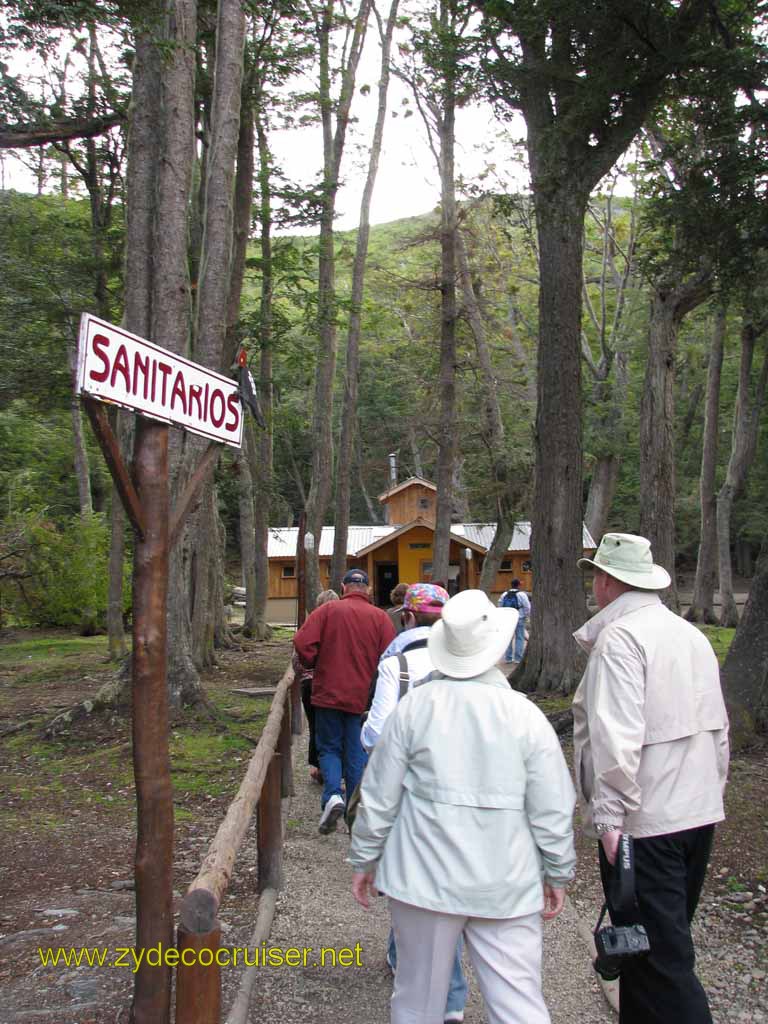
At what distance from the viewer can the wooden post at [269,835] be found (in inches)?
199

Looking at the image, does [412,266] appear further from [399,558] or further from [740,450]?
[740,450]

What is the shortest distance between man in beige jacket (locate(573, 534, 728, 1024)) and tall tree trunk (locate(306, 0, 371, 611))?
662 inches

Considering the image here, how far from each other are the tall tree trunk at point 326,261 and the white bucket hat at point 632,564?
54.3 feet

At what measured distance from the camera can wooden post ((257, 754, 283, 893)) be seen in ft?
16.6

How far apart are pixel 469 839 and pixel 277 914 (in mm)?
2647

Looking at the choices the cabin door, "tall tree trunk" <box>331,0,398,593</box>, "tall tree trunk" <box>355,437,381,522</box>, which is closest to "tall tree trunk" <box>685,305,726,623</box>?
"tall tree trunk" <box>331,0,398,593</box>

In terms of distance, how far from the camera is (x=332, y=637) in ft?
21.0

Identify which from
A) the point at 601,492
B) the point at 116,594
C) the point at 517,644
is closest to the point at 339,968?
the point at 517,644

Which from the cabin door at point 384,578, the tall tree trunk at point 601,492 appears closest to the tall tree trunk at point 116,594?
the tall tree trunk at point 601,492

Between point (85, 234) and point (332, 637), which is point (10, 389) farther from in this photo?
point (332, 637)

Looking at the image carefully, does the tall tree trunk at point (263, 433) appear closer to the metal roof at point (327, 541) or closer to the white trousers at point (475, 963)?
the metal roof at point (327, 541)

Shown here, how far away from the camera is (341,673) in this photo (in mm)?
6305

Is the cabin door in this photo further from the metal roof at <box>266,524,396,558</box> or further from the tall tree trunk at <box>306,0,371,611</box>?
the tall tree trunk at <box>306,0,371,611</box>

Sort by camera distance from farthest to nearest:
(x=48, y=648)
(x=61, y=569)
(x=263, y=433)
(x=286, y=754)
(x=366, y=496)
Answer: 1. (x=366, y=496)
2. (x=61, y=569)
3. (x=263, y=433)
4. (x=48, y=648)
5. (x=286, y=754)
